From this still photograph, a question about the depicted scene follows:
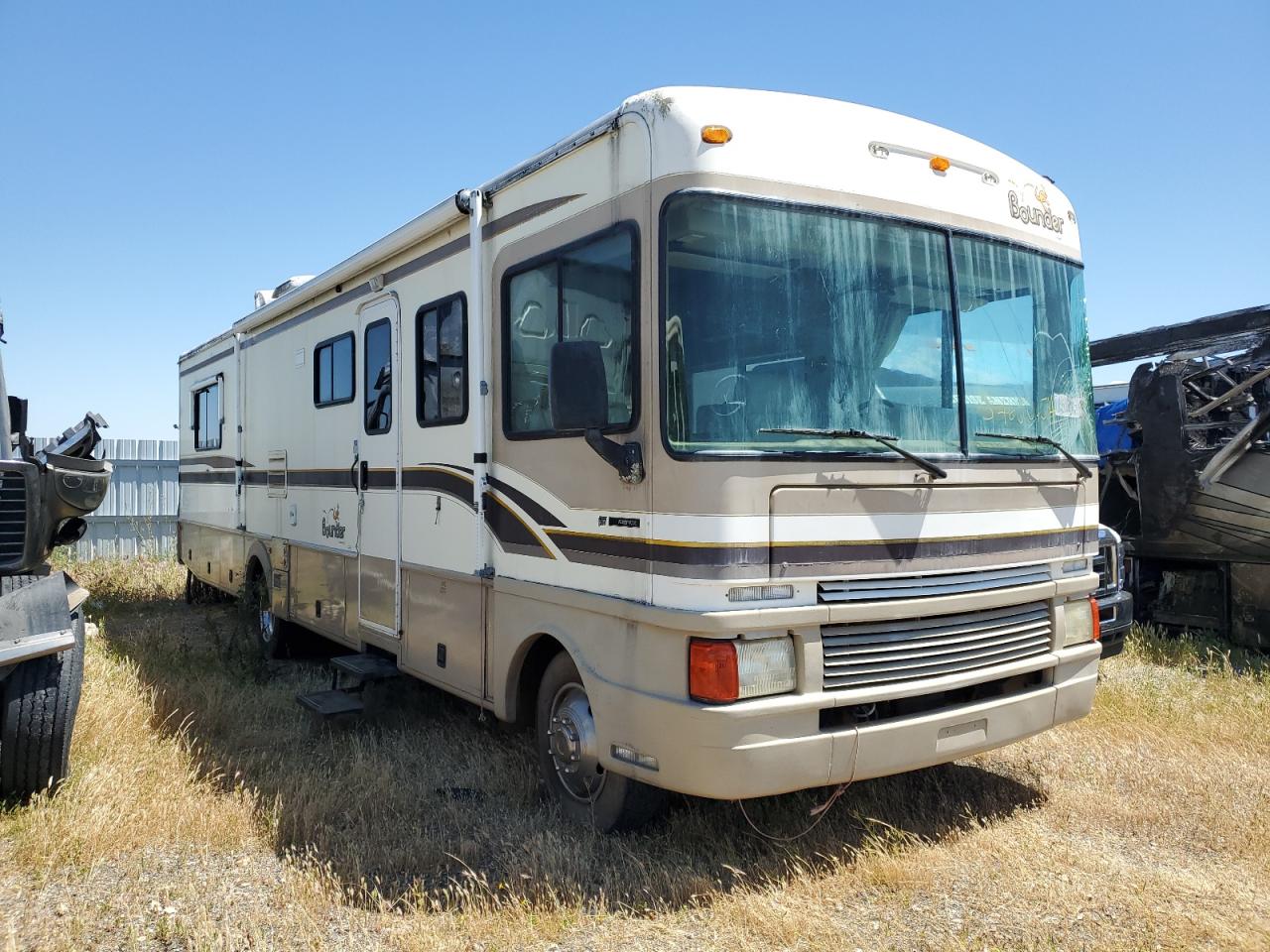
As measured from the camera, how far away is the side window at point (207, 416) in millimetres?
9477

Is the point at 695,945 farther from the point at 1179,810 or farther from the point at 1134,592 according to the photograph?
the point at 1134,592

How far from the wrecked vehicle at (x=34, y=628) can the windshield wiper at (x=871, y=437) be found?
317cm

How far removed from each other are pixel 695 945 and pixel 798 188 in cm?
273

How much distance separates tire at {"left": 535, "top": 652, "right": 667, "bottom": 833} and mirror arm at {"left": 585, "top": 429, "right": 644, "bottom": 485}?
98cm

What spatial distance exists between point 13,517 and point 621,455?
2.93 metres

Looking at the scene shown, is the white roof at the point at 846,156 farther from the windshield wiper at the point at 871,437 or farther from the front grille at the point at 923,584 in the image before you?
the front grille at the point at 923,584

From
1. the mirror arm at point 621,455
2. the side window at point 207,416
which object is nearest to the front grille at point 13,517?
the mirror arm at point 621,455

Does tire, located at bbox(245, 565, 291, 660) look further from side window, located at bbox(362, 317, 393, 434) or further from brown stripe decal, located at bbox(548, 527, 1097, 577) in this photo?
brown stripe decal, located at bbox(548, 527, 1097, 577)

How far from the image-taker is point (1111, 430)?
32.7 feet

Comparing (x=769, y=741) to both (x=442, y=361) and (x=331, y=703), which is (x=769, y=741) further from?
(x=331, y=703)

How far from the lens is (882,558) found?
3883 millimetres

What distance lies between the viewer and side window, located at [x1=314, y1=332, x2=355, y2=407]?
21.4 feet

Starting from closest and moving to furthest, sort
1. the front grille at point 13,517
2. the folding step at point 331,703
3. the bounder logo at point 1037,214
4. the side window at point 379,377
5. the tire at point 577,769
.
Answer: the tire at point 577,769, the bounder logo at point 1037,214, the front grille at point 13,517, the folding step at point 331,703, the side window at point 379,377

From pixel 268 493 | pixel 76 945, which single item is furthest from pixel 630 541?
pixel 268 493
